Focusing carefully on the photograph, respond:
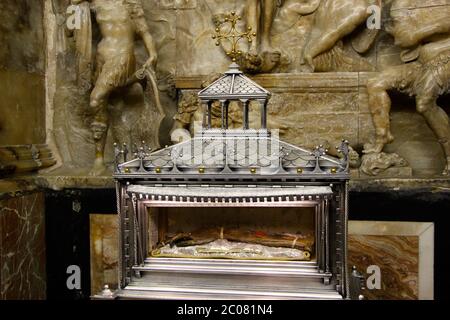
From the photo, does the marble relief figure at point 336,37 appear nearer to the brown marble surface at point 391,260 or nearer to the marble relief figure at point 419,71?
the marble relief figure at point 419,71

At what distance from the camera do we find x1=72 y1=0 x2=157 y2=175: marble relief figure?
17.7ft

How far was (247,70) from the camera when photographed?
5340 millimetres

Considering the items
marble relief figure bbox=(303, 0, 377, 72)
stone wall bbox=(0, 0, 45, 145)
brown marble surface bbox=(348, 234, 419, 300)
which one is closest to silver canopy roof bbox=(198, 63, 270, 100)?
marble relief figure bbox=(303, 0, 377, 72)

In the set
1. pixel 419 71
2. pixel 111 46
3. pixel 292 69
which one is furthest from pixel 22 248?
pixel 419 71

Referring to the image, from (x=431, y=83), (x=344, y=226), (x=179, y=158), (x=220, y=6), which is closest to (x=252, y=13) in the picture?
(x=220, y=6)

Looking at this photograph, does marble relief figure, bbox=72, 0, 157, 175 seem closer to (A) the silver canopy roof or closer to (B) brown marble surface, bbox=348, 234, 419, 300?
(A) the silver canopy roof

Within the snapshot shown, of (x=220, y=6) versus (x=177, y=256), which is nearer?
(x=177, y=256)

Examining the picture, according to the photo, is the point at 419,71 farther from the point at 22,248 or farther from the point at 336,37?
the point at 22,248

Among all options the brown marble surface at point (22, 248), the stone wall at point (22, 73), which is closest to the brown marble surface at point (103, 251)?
the brown marble surface at point (22, 248)

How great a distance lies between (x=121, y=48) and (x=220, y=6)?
1199mm

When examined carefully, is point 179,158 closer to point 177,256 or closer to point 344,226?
point 177,256

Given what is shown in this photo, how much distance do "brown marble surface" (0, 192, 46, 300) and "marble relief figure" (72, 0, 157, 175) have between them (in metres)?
0.76

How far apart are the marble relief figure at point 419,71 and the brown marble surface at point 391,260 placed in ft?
2.72

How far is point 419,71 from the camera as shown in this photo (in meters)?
5.02
